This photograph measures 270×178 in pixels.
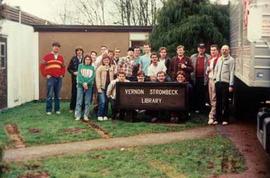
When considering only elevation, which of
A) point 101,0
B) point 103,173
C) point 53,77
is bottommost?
point 103,173

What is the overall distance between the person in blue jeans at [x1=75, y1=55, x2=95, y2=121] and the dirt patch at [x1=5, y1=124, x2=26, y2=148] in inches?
66.8

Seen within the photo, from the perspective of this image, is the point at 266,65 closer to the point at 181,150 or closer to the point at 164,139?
the point at 181,150

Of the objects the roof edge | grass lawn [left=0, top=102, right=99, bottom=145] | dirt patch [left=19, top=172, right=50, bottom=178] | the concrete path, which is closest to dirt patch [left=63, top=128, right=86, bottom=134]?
grass lawn [left=0, top=102, right=99, bottom=145]

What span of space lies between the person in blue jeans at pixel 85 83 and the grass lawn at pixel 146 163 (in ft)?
13.0

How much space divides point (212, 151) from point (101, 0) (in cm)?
3940

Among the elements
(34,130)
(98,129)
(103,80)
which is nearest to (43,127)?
(34,130)

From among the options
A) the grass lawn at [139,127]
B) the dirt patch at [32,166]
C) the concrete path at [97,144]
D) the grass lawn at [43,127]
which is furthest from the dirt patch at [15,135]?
the grass lawn at [139,127]

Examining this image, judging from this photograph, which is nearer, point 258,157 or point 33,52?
point 258,157

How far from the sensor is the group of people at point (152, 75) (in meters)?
13.2

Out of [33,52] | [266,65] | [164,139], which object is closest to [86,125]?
[164,139]

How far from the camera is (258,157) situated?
948 cm

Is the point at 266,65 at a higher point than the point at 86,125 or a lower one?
higher

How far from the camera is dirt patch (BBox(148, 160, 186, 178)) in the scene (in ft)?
26.9

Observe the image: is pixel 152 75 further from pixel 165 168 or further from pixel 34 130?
pixel 165 168
